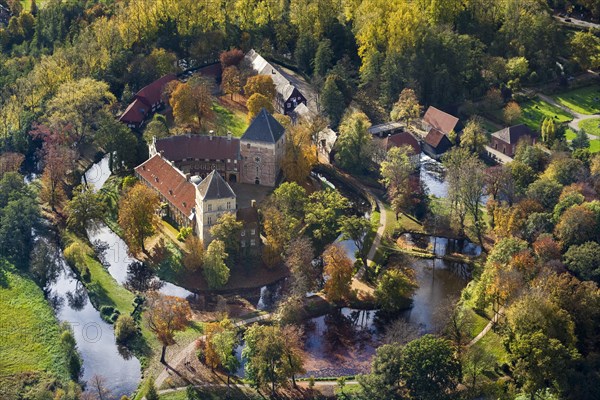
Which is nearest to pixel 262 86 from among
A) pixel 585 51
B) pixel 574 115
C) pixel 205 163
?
pixel 205 163

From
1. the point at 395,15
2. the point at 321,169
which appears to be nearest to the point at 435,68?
the point at 395,15

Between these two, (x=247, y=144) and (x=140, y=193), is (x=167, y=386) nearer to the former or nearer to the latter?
(x=140, y=193)

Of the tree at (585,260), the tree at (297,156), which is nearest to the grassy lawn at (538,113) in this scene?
the tree at (297,156)

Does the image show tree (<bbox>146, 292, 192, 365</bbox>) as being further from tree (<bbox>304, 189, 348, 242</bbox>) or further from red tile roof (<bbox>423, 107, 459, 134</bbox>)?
red tile roof (<bbox>423, 107, 459, 134</bbox>)

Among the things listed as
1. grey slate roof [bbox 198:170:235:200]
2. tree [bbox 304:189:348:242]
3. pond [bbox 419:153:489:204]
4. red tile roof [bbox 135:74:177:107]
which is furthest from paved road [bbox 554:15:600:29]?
grey slate roof [bbox 198:170:235:200]

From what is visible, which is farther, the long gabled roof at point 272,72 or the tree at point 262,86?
the long gabled roof at point 272,72

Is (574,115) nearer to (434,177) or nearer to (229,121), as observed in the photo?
(434,177)

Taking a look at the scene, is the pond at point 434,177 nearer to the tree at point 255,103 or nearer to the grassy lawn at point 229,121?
the tree at point 255,103
